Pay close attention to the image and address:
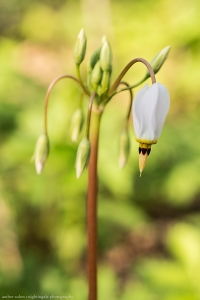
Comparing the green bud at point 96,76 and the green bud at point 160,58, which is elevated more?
the green bud at point 160,58

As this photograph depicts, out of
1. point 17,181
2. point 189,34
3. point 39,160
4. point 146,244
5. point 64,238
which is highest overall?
point 189,34

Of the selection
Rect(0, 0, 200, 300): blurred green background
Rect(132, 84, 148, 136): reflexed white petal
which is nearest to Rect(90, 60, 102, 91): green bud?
Rect(132, 84, 148, 136): reflexed white petal

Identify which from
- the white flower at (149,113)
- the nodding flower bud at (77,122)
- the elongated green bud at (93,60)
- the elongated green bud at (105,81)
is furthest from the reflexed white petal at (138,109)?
the nodding flower bud at (77,122)

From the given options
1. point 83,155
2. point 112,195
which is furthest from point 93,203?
point 112,195

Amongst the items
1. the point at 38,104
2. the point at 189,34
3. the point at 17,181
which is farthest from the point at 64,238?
the point at 189,34

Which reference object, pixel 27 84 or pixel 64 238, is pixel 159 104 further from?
pixel 27 84

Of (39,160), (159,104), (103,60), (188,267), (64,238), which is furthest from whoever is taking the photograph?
(64,238)

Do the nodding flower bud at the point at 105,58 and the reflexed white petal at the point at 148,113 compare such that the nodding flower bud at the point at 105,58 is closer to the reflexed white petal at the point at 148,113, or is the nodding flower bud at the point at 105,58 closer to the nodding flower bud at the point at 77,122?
the reflexed white petal at the point at 148,113

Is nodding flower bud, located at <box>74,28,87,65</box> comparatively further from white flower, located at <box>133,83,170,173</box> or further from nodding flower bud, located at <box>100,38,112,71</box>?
white flower, located at <box>133,83,170,173</box>
